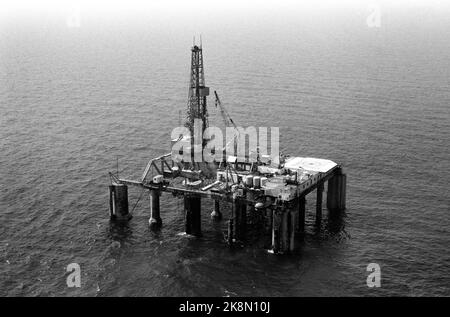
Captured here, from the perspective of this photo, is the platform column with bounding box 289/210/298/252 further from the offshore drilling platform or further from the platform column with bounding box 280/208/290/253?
the platform column with bounding box 280/208/290/253

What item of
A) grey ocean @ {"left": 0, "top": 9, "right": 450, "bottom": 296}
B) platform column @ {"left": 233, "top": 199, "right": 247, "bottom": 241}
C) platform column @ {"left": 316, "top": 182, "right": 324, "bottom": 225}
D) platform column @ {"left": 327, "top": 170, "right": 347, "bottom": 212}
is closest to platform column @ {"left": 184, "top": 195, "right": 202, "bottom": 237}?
grey ocean @ {"left": 0, "top": 9, "right": 450, "bottom": 296}

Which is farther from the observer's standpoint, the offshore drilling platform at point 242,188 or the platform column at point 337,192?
the platform column at point 337,192

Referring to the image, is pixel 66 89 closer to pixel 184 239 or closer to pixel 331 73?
pixel 331 73

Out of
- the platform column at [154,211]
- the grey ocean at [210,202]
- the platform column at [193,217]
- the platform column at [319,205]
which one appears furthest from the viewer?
the platform column at [319,205]

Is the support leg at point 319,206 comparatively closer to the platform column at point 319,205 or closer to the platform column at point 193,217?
the platform column at point 319,205

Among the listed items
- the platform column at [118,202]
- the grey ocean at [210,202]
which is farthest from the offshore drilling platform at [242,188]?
the grey ocean at [210,202]

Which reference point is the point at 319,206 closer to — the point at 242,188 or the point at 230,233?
the point at 242,188

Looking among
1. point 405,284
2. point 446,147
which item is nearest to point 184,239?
point 405,284

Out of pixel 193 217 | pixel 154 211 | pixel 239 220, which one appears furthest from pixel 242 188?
pixel 154 211
